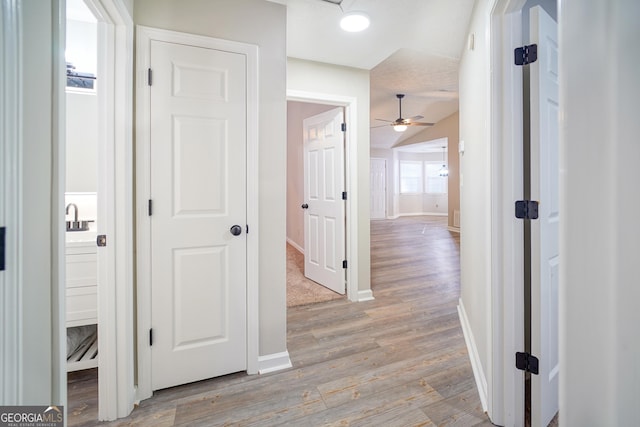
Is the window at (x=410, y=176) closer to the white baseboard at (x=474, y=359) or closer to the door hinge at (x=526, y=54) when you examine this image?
the white baseboard at (x=474, y=359)

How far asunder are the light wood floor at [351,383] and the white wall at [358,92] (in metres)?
0.55

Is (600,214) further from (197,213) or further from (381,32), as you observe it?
(381,32)

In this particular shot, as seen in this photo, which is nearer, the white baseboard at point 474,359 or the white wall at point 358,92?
the white baseboard at point 474,359

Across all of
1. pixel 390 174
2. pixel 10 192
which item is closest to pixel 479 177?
pixel 10 192

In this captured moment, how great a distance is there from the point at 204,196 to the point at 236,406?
3.83ft

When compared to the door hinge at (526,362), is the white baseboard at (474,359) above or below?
below

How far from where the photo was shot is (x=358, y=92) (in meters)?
2.85

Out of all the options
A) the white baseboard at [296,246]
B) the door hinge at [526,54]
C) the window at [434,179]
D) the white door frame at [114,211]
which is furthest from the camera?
the window at [434,179]

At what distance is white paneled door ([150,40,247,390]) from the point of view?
5.06 feet

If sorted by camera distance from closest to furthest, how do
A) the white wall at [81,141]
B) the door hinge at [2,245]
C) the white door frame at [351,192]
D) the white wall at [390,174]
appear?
the door hinge at [2,245] → the white wall at [81,141] → the white door frame at [351,192] → the white wall at [390,174]

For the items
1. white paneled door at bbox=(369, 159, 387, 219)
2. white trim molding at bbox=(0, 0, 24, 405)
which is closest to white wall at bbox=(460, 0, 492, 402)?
white trim molding at bbox=(0, 0, 24, 405)

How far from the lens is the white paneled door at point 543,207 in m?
1.24

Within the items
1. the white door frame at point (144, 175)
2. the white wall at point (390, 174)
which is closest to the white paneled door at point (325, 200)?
the white door frame at point (144, 175)

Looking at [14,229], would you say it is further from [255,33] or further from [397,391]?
[397,391]
